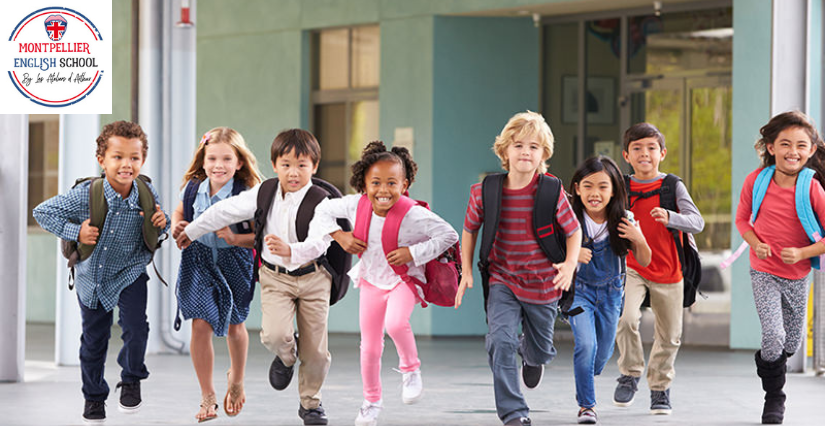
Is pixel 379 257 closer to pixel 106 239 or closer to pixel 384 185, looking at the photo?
pixel 384 185

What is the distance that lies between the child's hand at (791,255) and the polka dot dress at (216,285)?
2965 mm

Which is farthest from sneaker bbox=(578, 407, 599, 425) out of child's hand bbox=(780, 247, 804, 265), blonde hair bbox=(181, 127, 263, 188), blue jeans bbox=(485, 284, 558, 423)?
blonde hair bbox=(181, 127, 263, 188)

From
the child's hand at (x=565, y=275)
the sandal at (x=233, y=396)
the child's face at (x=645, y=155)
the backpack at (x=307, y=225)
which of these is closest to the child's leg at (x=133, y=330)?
the sandal at (x=233, y=396)

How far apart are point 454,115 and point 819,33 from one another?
415cm

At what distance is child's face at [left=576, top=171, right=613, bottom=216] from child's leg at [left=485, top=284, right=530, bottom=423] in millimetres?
851

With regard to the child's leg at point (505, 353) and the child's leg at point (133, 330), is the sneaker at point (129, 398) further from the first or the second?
the child's leg at point (505, 353)

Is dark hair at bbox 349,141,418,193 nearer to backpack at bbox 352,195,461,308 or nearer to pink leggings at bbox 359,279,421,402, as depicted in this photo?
backpack at bbox 352,195,461,308

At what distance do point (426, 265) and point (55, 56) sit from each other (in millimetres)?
4551

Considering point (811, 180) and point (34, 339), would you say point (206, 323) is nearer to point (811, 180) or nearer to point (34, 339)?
point (811, 180)

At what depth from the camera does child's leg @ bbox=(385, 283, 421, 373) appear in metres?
6.11

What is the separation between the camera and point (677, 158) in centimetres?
1249

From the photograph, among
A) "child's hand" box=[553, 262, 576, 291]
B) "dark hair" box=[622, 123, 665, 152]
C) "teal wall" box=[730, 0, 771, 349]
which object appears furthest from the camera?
"teal wall" box=[730, 0, 771, 349]

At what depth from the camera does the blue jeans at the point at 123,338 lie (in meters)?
6.44

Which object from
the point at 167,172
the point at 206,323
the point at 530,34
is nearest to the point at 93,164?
the point at 167,172
